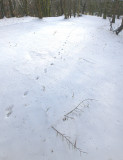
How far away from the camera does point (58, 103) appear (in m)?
2.31

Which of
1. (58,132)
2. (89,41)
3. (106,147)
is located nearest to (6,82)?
(58,132)

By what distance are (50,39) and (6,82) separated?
9.96ft

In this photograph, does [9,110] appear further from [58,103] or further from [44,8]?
[44,8]

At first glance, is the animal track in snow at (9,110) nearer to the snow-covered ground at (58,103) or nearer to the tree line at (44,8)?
the snow-covered ground at (58,103)

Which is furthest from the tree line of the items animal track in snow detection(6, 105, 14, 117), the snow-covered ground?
animal track in snow detection(6, 105, 14, 117)

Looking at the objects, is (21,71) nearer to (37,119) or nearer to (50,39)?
(37,119)

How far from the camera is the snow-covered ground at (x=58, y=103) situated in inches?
67.5

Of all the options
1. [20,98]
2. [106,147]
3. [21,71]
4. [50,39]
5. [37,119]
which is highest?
[50,39]

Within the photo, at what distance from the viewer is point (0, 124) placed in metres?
1.93

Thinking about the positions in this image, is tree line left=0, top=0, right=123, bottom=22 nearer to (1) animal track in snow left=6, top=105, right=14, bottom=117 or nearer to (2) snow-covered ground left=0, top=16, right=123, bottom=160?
(2) snow-covered ground left=0, top=16, right=123, bottom=160

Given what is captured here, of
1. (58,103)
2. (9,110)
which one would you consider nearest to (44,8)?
(58,103)

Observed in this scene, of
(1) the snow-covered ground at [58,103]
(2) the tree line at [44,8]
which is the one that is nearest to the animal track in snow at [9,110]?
(1) the snow-covered ground at [58,103]

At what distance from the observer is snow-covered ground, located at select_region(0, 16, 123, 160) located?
171 centimetres

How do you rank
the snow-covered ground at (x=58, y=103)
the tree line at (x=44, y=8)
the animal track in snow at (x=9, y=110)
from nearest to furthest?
1. the snow-covered ground at (x=58, y=103)
2. the animal track in snow at (x=9, y=110)
3. the tree line at (x=44, y=8)
